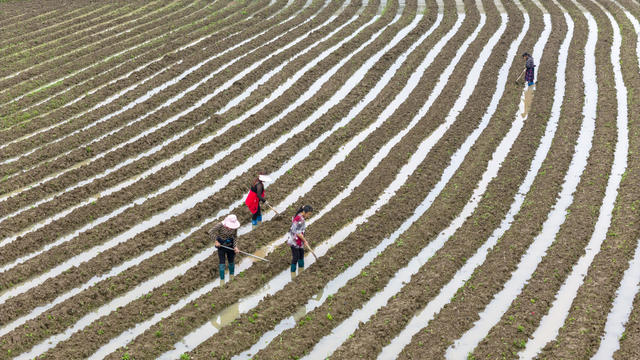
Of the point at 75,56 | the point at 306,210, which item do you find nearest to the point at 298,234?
the point at 306,210

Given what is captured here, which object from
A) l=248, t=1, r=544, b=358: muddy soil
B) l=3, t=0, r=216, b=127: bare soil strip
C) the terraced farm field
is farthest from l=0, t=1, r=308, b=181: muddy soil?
l=248, t=1, r=544, b=358: muddy soil

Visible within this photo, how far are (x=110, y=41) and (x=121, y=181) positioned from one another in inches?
458

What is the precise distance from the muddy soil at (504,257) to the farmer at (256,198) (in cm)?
422

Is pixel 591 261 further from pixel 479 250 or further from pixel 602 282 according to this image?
pixel 479 250

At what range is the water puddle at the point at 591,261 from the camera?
8.84 metres

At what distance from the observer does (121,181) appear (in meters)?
13.9

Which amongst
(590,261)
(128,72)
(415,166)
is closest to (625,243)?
(590,261)

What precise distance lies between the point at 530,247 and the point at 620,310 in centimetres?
214

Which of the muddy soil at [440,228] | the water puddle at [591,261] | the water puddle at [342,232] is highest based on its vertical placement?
the water puddle at [342,232]

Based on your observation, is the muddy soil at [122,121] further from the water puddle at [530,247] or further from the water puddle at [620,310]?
the water puddle at [620,310]

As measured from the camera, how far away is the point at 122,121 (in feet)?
54.7

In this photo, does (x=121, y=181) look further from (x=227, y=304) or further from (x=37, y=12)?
(x=37, y=12)

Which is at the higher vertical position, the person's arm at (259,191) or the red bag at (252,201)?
the person's arm at (259,191)

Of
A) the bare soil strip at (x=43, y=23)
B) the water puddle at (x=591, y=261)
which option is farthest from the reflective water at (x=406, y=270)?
the bare soil strip at (x=43, y=23)
